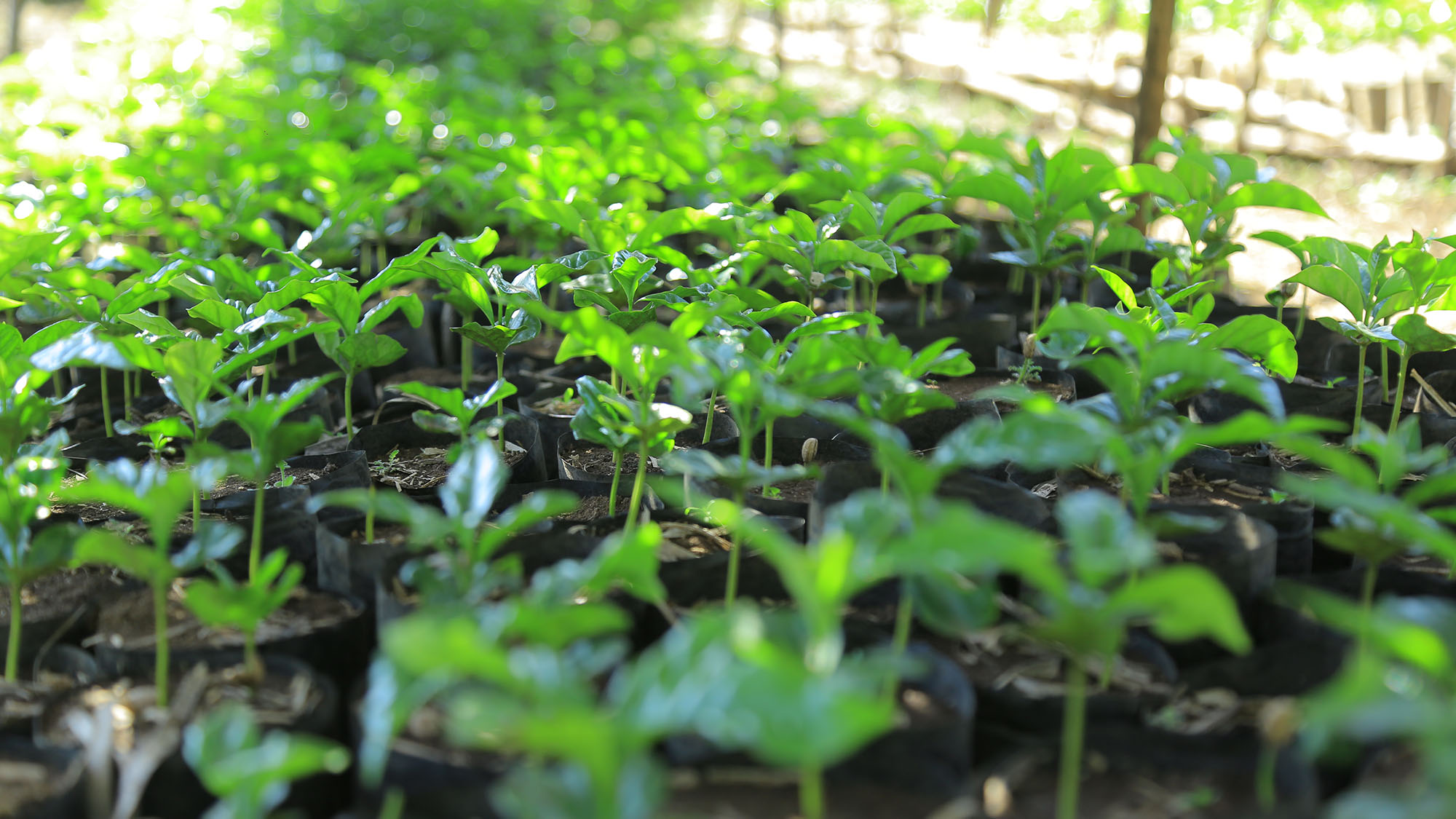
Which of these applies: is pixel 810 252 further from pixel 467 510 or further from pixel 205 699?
pixel 205 699

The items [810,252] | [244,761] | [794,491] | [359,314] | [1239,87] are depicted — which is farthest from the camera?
[1239,87]

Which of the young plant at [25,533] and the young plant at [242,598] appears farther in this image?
the young plant at [25,533]

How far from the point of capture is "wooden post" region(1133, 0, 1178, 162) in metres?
3.91

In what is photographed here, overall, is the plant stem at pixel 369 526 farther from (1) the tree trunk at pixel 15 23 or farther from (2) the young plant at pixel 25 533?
(1) the tree trunk at pixel 15 23

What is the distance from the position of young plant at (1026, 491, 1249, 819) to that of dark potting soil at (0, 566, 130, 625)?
50.8 inches

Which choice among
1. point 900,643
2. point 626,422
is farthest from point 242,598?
point 900,643

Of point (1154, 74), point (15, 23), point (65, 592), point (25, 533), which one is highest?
point (15, 23)

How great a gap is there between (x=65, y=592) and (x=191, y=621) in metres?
0.28

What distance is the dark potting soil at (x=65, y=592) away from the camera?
5.32 ft

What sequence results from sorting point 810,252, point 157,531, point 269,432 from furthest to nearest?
point 810,252 < point 269,432 < point 157,531

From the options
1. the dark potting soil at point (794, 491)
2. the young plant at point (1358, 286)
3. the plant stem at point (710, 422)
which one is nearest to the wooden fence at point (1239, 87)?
the young plant at point (1358, 286)

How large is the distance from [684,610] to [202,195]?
8.23 feet

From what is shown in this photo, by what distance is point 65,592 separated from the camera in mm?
1729

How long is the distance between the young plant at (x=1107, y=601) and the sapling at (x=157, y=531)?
2.96 feet
